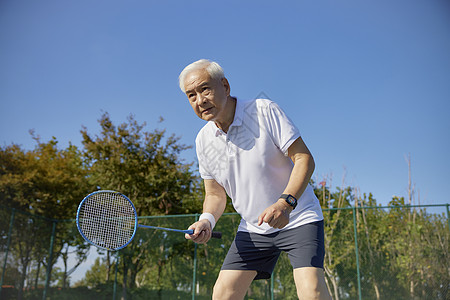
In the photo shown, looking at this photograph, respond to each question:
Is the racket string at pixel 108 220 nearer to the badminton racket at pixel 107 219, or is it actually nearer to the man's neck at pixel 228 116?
the badminton racket at pixel 107 219

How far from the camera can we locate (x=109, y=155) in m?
11.0

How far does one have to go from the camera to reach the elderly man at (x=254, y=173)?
6.82ft

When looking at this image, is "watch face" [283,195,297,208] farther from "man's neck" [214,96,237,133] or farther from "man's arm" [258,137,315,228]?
"man's neck" [214,96,237,133]

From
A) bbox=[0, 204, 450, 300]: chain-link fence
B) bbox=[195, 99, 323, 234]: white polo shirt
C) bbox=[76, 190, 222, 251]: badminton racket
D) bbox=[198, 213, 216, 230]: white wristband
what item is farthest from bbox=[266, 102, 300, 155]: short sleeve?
bbox=[0, 204, 450, 300]: chain-link fence

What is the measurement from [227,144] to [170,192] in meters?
8.72

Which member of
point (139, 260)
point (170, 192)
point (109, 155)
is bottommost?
point (139, 260)

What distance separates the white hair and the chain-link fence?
5.58 metres

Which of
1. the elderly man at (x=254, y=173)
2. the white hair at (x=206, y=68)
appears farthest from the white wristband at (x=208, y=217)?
the white hair at (x=206, y=68)

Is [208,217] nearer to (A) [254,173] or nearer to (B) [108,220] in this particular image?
(A) [254,173]

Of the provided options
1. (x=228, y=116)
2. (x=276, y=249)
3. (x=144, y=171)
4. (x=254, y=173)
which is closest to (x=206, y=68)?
(x=228, y=116)

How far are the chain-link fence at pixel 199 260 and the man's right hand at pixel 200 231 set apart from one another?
17.0 feet

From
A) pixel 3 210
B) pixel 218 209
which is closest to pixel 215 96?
pixel 218 209

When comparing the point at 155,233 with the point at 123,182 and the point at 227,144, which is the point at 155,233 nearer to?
the point at 123,182

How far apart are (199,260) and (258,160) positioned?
19.2 ft
